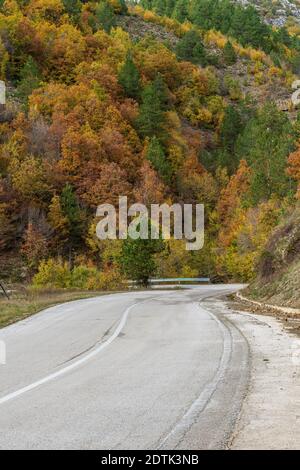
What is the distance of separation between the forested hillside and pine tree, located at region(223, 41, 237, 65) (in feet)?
12.9

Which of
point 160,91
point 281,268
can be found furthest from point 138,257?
point 160,91

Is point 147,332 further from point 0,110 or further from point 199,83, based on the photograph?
point 199,83

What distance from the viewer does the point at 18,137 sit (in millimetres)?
75875

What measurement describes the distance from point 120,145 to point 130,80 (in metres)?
20.1

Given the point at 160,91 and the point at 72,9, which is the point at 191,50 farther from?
the point at 160,91

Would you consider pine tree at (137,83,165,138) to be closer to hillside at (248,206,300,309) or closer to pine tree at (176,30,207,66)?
pine tree at (176,30,207,66)

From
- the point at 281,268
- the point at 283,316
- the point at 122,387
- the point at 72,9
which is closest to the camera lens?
the point at 122,387

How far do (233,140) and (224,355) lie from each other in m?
96.8

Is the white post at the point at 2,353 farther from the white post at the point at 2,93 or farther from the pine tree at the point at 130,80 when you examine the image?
the pine tree at the point at 130,80

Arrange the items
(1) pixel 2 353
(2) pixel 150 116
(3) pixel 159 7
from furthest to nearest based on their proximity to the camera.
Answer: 1. (3) pixel 159 7
2. (2) pixel 150 116
3. (1) pixel 2 353

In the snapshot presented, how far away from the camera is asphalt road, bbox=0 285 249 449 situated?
585 cm

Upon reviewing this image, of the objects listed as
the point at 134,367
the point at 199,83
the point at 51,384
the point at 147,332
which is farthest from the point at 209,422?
the point at 199,83

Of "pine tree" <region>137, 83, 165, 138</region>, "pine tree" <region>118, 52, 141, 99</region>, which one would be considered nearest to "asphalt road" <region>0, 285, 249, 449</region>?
"pine tree" <region>137, 83, 165, 138</region>

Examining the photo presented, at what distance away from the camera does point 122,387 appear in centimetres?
829
